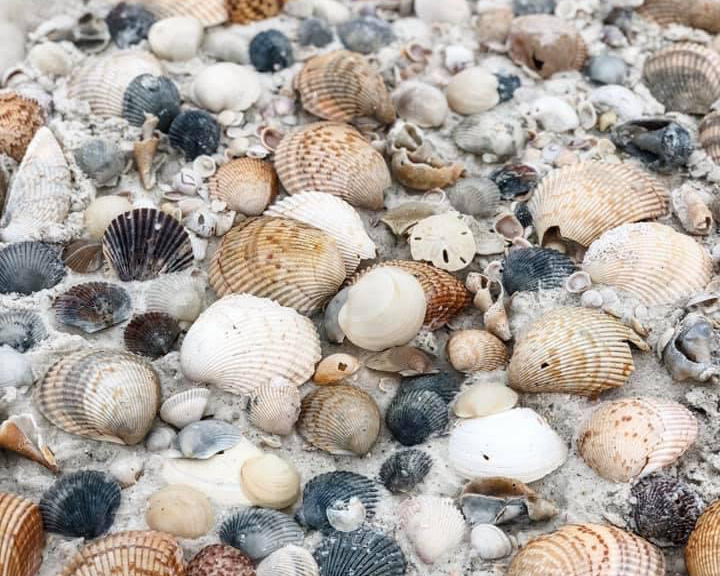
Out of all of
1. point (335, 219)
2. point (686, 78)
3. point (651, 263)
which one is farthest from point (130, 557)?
point (686, 78)

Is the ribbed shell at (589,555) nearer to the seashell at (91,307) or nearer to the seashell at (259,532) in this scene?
the seashell at (259,532)

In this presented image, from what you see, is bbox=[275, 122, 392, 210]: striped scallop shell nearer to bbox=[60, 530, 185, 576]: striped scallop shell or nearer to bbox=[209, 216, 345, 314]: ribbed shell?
bbox=[209, 216, 345, 314]: ribbed shell

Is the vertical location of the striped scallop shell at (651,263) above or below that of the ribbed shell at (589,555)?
above

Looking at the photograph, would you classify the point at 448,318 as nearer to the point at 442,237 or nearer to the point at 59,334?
the point at 442,237

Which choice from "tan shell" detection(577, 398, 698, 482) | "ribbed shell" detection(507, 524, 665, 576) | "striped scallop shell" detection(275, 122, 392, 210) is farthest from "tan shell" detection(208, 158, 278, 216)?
"ribbed shell" detection(507, 524, 665, 576)

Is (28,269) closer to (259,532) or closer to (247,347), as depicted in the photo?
(247,347)

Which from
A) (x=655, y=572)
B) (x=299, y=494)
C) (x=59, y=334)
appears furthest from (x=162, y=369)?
(x=655, y=572)

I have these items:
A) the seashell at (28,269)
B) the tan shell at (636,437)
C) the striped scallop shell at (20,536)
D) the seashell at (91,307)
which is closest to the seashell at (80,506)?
the striped scallop shell at (20,536)

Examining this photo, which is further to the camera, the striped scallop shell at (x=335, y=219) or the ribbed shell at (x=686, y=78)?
the ribbed shell at (x=686, y=78)
